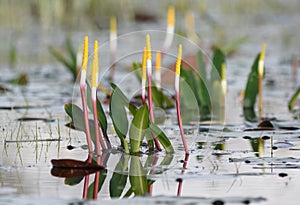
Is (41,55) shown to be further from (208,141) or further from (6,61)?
(208,141)

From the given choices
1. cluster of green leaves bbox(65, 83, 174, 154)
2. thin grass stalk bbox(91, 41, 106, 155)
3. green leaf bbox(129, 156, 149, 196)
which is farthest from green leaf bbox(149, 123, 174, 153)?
thin grass stalk bbox(91, 41, 106, 155)

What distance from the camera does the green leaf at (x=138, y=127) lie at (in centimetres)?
401

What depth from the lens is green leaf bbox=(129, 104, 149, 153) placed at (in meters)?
4.01

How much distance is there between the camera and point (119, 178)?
378 centimetres

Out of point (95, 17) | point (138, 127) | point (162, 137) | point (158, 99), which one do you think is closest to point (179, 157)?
point (162, 137)

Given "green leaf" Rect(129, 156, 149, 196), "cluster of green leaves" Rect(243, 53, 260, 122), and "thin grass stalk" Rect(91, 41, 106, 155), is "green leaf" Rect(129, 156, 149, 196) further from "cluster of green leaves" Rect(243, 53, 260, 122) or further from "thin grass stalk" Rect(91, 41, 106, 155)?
"cluster of green leaves" Rect(243, 53, 260, 122)

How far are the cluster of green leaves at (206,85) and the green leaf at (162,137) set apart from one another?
1.70m

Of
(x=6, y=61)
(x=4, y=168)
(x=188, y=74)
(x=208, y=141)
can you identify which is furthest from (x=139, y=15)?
(x=4, y=168)

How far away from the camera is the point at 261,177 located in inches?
147

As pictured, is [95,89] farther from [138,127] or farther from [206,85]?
[206,85]

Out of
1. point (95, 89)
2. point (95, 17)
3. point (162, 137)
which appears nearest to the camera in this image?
point (95, 89)

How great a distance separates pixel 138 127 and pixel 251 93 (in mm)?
2424

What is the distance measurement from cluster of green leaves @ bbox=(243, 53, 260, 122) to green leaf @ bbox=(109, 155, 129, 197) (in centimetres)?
196

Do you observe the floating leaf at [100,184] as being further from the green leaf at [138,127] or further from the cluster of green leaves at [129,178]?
the green leaf at [138,127]
